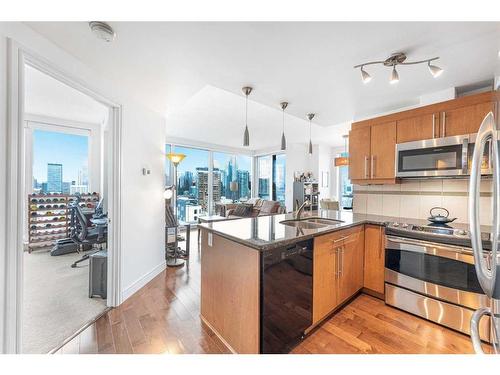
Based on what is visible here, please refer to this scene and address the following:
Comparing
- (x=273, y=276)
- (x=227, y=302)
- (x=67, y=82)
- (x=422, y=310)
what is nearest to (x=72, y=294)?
(x=227, y=302)

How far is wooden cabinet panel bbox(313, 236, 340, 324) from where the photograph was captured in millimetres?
1793

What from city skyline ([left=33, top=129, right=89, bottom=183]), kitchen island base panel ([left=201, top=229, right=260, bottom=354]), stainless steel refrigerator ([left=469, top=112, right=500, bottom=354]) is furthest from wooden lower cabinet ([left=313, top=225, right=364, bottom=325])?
city skyline ([left=33, top=129, right=89, bottom=183])

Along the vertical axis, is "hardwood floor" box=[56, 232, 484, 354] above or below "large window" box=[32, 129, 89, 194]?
below

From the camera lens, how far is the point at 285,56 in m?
1.74

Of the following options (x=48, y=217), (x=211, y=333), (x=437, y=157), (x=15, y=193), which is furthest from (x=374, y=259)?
(x=48, y=217)

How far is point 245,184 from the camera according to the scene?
8.47m

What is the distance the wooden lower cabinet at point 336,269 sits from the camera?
1817 mm

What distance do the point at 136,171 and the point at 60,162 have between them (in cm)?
320

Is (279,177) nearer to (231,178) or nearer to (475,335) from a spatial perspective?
(231,178)

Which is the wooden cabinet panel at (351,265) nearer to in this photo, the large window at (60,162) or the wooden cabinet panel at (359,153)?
the wooden cabinet panel at (359,153)

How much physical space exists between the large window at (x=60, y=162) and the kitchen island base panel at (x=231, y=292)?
4.31 meters

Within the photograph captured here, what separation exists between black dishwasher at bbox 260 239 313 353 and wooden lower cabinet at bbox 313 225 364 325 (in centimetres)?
11

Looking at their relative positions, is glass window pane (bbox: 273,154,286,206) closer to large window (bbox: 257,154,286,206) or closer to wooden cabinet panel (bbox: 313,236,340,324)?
large window (bbox: 257,154,286,206)
